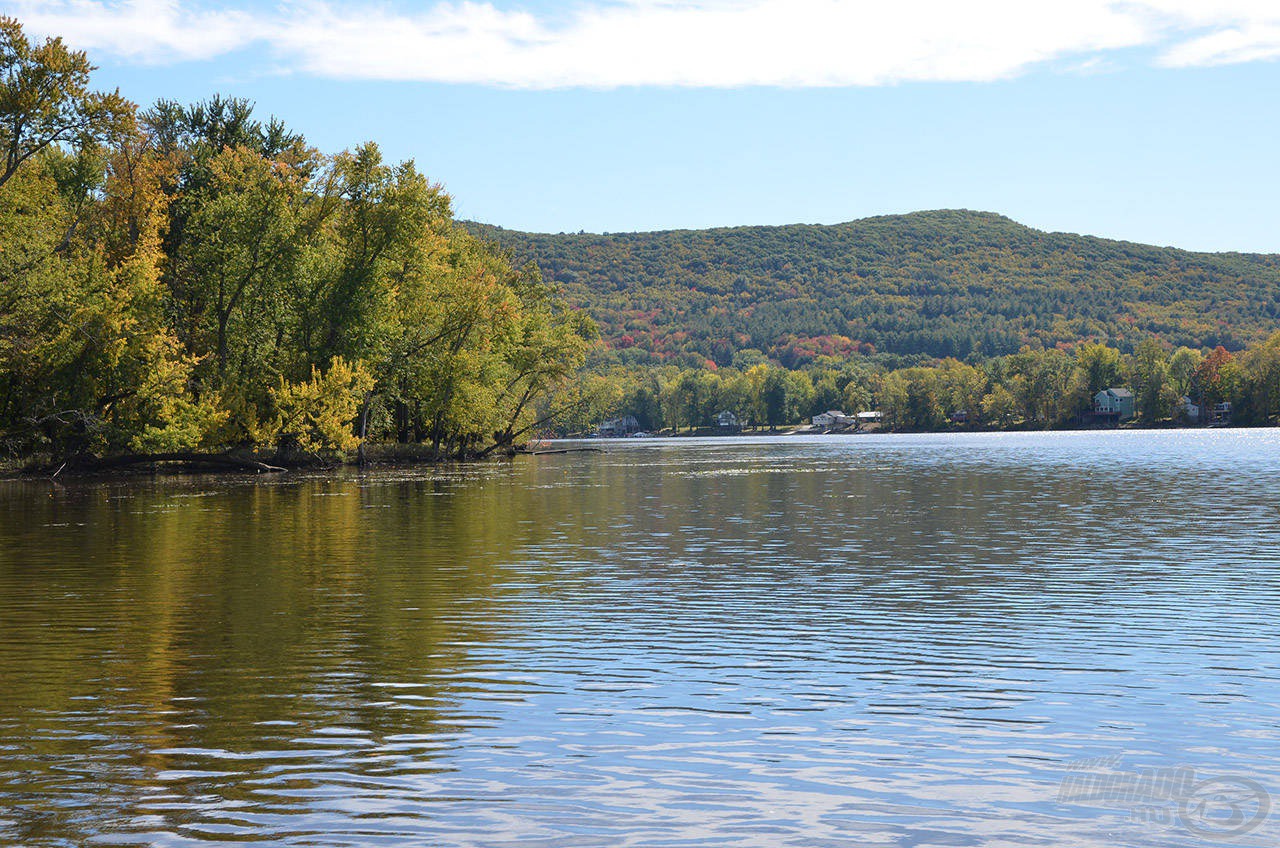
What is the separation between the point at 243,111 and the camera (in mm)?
82625

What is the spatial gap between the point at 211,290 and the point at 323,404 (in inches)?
439

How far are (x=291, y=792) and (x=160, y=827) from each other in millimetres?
1133

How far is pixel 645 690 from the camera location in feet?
45.5

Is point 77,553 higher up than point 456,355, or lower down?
lower down

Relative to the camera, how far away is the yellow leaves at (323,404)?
239 ft

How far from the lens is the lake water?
9.41m

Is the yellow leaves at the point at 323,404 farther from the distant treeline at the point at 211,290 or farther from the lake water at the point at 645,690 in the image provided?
the lake water at the point at 645,690

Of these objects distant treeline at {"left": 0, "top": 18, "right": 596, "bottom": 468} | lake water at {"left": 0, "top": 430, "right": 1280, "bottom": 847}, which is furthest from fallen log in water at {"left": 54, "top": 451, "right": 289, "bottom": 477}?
lake water at {"left": 0, "top": 430, "right": 1280, "bottom": 847}

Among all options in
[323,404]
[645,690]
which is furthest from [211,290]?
[645,690]

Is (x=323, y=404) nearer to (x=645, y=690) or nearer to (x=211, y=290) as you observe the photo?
(x=211, y=290)

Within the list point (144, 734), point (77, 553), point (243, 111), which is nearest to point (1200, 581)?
point (144, 734)

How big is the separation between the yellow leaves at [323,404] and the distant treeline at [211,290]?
16 centimetres

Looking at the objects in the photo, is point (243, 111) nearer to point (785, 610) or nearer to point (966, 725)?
point (785, 610)

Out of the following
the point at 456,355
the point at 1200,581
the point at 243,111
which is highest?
the point at 243,111
